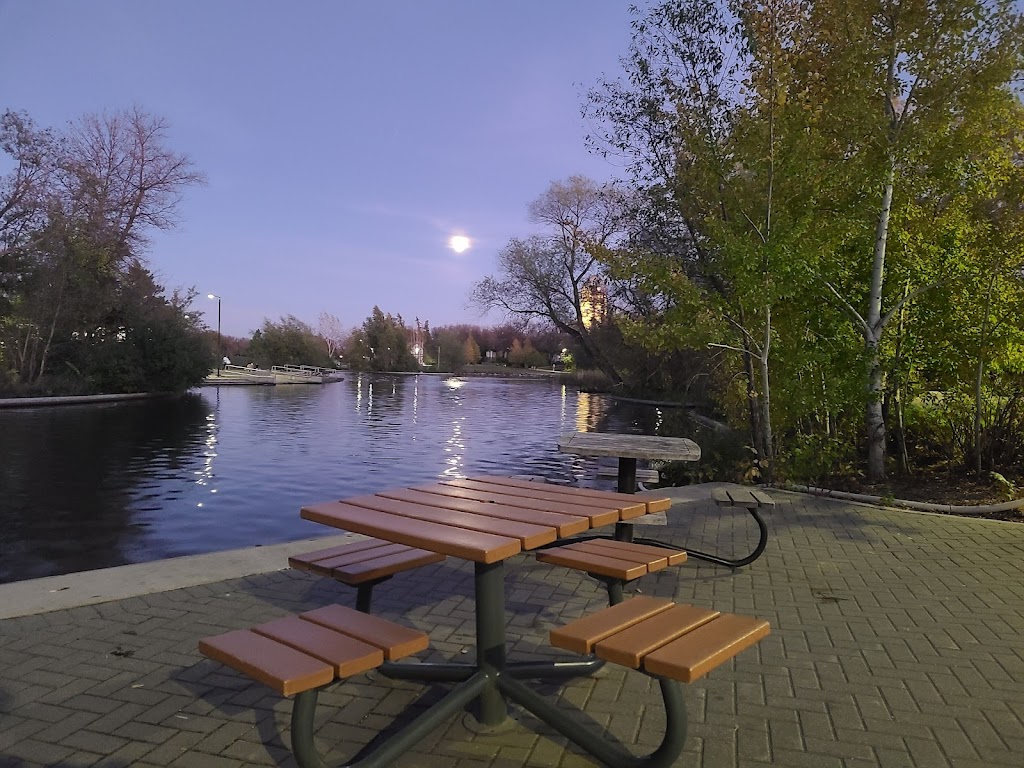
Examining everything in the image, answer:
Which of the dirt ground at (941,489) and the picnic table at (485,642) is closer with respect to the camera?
the picnic table at (485,642)

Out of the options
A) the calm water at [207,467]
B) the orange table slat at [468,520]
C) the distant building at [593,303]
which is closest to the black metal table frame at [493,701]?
the orange table slat at [468,520]

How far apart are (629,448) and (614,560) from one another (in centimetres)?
170

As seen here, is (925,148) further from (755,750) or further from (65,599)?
(65,599)

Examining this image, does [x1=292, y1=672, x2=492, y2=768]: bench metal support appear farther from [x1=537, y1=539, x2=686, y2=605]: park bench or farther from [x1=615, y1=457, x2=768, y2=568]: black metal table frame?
[x1=615, y1=457, x2=768, y2=568]: black metal table frame

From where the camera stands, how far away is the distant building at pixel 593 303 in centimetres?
3628

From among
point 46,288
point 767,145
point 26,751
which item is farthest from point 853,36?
point 46,288

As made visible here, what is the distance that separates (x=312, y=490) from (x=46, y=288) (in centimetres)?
2436

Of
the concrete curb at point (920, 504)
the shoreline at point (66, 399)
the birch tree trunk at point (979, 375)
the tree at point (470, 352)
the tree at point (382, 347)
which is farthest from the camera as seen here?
the tree at point (470, 352)

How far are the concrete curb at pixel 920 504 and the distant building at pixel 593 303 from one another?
27.3m

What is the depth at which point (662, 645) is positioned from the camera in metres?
2.21

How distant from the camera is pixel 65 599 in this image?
3916mm

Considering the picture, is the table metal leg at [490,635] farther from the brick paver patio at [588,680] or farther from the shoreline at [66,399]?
the shoreline at [66,399]

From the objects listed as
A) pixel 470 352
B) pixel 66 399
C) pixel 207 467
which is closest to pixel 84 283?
pixel 66 399

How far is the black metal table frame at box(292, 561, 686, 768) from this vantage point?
213 centimetres
